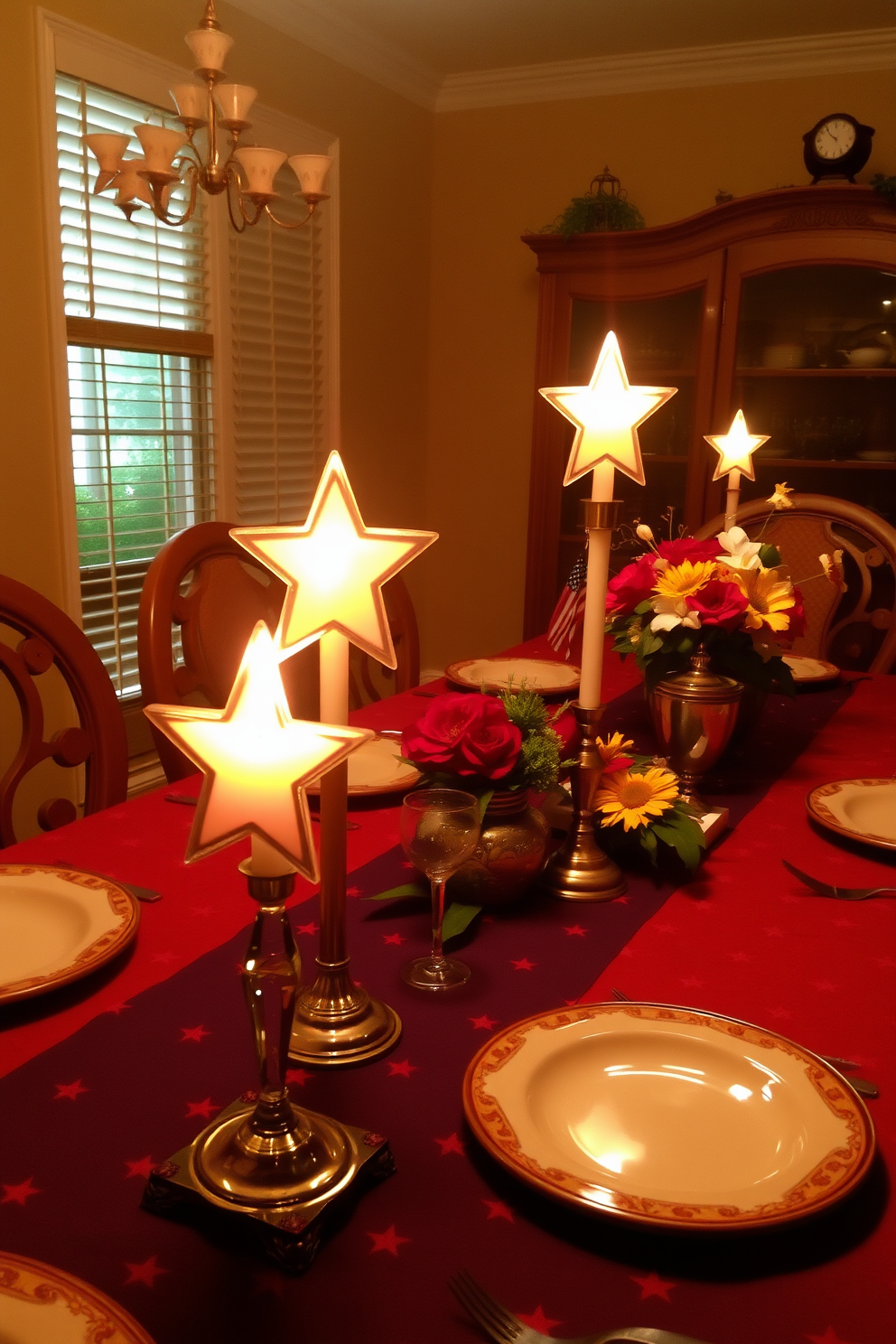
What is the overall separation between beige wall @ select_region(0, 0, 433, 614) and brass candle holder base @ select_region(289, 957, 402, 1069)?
78.8 inches

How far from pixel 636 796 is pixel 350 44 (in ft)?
10.6

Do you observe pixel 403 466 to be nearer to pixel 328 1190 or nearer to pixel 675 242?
pixel 675 242

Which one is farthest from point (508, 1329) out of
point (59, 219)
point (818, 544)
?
point (59, 219)

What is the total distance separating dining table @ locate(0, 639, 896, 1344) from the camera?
21.0 inches

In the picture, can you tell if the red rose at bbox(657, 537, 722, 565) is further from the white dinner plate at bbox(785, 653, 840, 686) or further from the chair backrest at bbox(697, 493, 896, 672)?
the chair backrest at bbox(697, 493, 896, 672)

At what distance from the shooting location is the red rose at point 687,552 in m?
1.30

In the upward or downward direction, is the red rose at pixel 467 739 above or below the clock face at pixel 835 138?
below

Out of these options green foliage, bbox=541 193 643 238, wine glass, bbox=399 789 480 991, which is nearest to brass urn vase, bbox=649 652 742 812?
wine glass, bbox=399 789 480 991

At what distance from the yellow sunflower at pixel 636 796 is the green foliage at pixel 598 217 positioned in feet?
9.20

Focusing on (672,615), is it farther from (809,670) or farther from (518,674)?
(809,670)

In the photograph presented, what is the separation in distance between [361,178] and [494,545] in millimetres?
1415

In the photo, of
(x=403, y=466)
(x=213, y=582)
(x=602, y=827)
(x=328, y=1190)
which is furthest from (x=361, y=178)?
(x=328, y=1190)

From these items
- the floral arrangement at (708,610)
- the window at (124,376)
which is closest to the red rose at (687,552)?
the floral arrangement at (708,610)

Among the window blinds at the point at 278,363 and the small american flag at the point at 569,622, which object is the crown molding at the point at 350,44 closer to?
the window blinds at the point at 278,363
